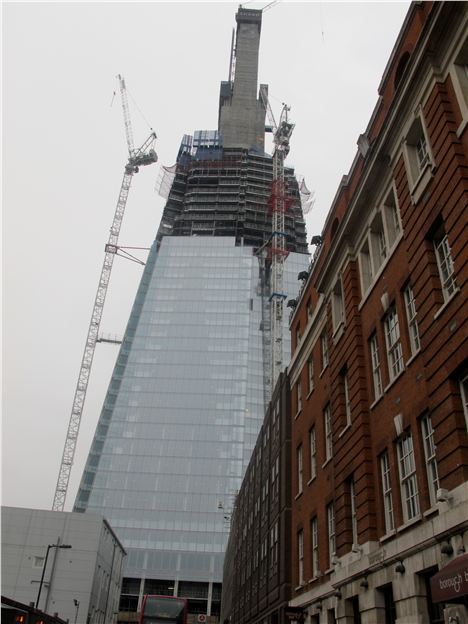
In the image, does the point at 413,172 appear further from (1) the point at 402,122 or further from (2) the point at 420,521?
(2) the point at 420,521

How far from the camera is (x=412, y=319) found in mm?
18922

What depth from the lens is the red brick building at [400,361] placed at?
1519 cm

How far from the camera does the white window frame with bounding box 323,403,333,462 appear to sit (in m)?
26.2

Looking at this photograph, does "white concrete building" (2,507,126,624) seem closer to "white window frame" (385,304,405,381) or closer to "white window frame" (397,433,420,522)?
"white window frame" (385,304,405,381)

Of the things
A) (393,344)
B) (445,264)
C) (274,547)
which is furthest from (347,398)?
(274,547)

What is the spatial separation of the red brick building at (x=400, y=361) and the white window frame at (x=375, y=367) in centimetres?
7

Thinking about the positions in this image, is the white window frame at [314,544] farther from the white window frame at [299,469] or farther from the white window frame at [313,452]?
the white window frame at [299,469]

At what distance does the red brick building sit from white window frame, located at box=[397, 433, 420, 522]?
61 millimetres

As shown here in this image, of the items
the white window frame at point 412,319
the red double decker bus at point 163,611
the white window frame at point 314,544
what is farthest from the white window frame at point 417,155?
the red double decker bus at point 163,611

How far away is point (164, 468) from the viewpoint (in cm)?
12700

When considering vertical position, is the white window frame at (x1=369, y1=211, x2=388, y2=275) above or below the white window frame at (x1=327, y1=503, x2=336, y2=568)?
above

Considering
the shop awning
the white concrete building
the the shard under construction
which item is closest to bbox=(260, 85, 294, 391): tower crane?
the the shard under construction

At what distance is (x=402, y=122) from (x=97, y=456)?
123153 mm

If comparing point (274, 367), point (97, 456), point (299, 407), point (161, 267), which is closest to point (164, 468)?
point (97, 456)
